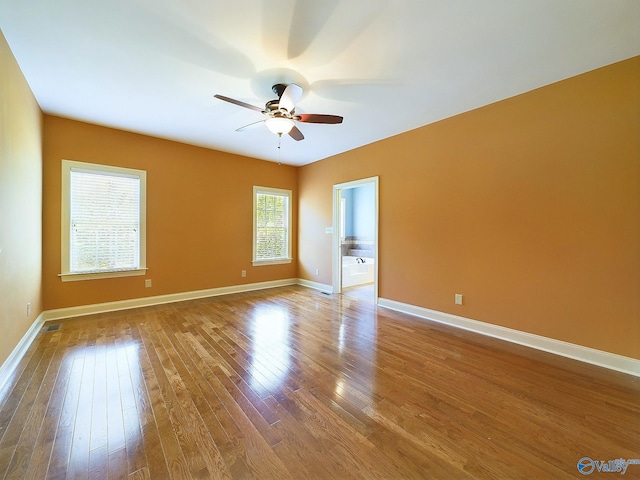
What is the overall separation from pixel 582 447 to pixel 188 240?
522cm

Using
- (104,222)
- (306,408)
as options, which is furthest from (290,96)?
(104,222)

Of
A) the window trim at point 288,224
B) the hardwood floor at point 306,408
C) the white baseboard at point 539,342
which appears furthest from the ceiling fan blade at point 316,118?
the window trim at point 288,224

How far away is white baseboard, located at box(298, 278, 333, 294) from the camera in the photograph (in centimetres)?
545

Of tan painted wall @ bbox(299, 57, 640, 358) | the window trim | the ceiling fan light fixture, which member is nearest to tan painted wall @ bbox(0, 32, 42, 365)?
the ceiling fan light fixture

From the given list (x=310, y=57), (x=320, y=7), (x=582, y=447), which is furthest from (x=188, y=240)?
(x=582, y=447)

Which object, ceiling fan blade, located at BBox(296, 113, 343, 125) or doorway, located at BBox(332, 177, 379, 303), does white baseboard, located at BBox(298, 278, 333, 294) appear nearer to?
doorway, located at BBox(332, 177, 379, 303)

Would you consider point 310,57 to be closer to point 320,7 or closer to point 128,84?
point 320,7

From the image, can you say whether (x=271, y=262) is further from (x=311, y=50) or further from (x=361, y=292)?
(x=311, y=50)

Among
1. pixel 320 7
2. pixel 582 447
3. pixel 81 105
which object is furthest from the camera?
pixel 81 105

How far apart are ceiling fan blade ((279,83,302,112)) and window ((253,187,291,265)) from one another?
3.14m

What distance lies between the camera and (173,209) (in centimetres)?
454

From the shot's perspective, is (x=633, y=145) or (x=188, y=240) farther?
(x=188, y=240)

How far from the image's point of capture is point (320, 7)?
5.93 feet

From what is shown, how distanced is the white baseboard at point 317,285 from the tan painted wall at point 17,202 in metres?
4.25
